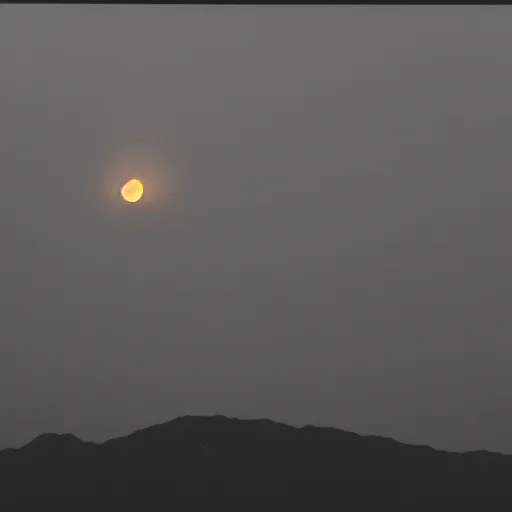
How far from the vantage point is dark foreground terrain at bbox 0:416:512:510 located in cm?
140

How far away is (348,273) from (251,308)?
326 millimetres

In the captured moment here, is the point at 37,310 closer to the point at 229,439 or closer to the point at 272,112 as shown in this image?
the point at 229,439

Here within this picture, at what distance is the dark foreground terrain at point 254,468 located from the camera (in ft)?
4.60

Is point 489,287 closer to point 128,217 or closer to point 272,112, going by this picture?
point 272,112

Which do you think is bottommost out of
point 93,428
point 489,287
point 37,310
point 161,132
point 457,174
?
point 93,428

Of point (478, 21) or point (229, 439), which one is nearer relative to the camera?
point (229, 439)

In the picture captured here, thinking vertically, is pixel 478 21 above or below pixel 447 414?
above

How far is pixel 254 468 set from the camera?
1.47 meters

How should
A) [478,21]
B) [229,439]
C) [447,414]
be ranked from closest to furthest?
[229,439], [447,414], [478,21]

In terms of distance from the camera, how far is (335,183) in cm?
195

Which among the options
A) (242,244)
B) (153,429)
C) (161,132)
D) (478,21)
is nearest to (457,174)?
(478,21)

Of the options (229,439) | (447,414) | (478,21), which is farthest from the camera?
(478,21)

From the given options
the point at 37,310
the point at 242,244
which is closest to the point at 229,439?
the point at 242,244

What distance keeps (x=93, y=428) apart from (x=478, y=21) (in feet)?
5.92
